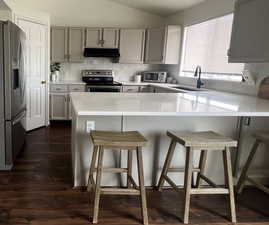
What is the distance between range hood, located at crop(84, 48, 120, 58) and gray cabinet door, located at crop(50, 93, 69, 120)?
0.97 meters

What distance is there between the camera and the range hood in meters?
5.31

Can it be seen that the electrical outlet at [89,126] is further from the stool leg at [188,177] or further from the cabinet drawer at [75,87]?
the cabinet drawer at [75,87]

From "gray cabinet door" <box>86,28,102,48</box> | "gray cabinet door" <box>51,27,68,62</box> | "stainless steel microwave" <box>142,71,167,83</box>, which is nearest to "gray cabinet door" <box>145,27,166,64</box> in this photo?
"stainless steel microwave" <box>142,71,167,83</box>

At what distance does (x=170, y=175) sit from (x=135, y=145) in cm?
86

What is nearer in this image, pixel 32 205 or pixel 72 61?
pixel 32 205

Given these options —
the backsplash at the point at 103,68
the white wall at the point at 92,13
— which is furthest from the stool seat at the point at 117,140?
the white wall at the point at 92,13

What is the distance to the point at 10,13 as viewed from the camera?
411 centimetres

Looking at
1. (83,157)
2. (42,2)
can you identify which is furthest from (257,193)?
(42,2)

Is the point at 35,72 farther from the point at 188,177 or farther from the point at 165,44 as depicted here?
the point at 188,177

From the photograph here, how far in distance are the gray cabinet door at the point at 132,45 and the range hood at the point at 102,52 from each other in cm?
14

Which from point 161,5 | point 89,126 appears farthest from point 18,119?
point 161,5

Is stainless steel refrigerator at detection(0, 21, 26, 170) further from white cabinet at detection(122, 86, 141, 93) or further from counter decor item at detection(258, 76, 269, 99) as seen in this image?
counter decor item at detection(258, 76, 269, 99)

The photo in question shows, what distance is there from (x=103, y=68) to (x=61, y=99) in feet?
3.95

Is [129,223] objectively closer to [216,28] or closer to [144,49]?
[216,28]
